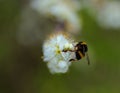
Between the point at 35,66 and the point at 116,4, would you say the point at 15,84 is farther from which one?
the point at 116,4

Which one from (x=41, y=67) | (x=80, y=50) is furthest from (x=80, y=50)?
(x=41, y=67)

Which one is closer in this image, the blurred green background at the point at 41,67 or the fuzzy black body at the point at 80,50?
the fuzzy black body at the point at 80,50

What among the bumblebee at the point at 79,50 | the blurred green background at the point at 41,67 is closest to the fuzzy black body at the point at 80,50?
the bumblebee at the point at 79,50

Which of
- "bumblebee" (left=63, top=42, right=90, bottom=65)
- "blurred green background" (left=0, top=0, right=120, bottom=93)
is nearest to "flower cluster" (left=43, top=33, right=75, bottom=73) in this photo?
"bumblebee" (left=63, top=42, right=90, bottom=65)

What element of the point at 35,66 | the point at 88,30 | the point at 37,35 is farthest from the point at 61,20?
the point at 88,30

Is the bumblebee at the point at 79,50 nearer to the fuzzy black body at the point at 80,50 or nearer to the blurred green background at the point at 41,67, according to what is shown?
the fuzzy black body at the point at 80,50

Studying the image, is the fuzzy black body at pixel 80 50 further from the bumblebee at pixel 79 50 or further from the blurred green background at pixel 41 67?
the blurred green background at pixel 41 67

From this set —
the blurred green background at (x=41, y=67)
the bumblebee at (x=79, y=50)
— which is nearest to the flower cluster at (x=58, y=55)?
the bumblebee at (x=79, y=50)
